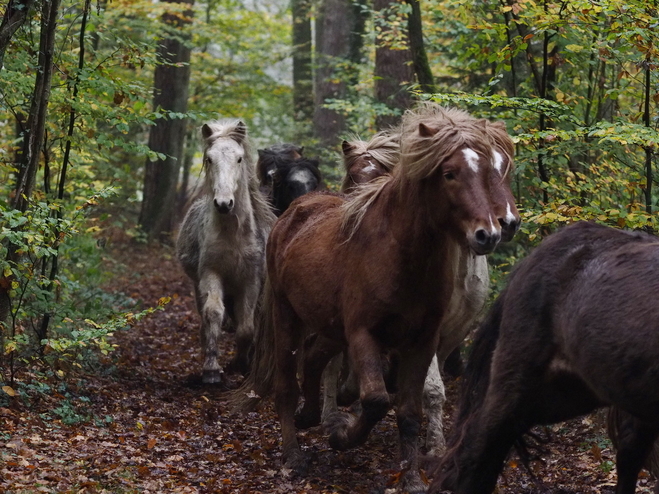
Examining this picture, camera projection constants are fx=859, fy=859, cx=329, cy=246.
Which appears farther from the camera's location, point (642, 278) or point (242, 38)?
point (242, 38)

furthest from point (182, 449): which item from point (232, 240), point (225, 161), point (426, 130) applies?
point (225, 161)

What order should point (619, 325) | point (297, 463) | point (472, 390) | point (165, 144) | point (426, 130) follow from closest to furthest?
point (619, 325) → point (472, 390) → point (426, 130) → point (297, 463) → point (165, 144)

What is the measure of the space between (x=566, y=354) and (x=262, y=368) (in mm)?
3997

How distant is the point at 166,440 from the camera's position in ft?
24.4

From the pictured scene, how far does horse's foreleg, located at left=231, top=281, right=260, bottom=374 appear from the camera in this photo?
1045 cm

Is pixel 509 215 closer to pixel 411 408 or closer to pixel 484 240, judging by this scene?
pixel 484 240

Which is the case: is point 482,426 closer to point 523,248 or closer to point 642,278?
point 642,278

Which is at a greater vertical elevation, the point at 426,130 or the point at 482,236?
the point at 426,130

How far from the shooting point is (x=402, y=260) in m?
5.99

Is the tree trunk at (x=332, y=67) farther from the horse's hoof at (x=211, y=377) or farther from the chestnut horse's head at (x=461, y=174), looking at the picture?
the chestnut horse's head at (x=461, y=174)

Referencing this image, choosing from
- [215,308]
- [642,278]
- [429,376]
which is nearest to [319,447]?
[429,376]

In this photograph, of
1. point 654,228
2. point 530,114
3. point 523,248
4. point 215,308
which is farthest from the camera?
point 523,248

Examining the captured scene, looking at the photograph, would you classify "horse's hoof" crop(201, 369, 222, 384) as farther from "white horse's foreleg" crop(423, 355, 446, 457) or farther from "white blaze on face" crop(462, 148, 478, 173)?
"white blaze on face" crop(462, 148, 478, 173)

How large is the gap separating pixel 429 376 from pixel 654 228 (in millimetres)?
2264
